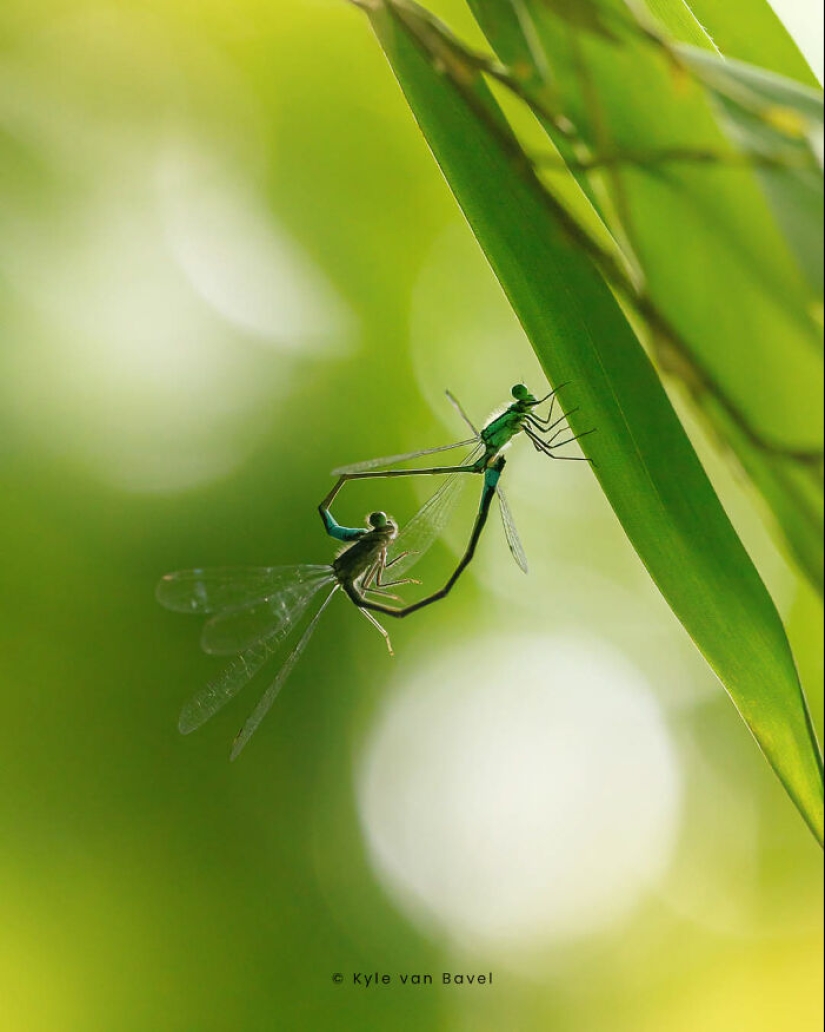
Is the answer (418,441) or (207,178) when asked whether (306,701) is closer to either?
(418,441)

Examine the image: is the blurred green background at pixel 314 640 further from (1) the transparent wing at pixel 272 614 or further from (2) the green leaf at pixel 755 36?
(2) the green leaf at pixel 755 36

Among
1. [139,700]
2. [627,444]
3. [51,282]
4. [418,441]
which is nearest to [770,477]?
[627,444]

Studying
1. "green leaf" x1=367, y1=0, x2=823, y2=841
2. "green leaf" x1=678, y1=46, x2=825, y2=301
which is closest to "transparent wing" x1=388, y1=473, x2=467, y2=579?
"green leaf" x1=367, y1=0, x2=823, y2=841

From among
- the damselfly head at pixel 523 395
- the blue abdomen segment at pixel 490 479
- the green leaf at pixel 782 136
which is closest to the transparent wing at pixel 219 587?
the blue abdomen segment at pixel 490 479

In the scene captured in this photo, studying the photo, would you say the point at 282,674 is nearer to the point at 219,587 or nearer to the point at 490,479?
the point at 219,587

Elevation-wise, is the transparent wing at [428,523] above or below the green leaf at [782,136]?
below

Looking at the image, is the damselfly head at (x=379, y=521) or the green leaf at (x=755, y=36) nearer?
the green leaf at (x=755, y=36)
